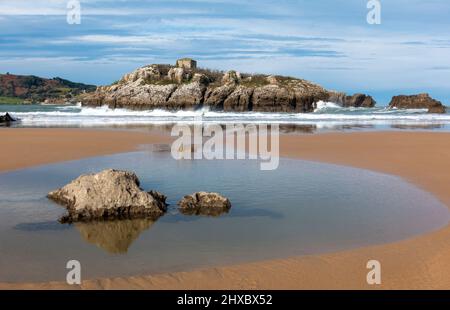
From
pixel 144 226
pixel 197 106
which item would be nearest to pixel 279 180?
pixel 144 226

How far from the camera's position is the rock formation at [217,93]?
75.1 m

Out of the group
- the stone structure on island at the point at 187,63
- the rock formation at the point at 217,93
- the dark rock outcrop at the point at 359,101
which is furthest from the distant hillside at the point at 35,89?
the dark rock outcrop at the point at 359,101

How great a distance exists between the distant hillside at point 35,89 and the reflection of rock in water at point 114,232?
480 feet

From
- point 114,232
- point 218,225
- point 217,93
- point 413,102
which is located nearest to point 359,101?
point 413,102

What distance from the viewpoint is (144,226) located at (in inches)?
322

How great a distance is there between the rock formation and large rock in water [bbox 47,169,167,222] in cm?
6398

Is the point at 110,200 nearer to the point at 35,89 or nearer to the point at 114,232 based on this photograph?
the point at 114,232

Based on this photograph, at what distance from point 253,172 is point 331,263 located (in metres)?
7.03

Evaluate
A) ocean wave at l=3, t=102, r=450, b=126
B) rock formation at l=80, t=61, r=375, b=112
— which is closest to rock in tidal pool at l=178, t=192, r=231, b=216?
ocean wave at l=3, t=102, r=450, b=126

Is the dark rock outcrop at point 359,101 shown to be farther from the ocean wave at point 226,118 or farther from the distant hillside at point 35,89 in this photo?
the distant hillside at point 35,89

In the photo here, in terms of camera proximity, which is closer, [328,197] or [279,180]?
[328,197]

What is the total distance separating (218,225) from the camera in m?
8.22
